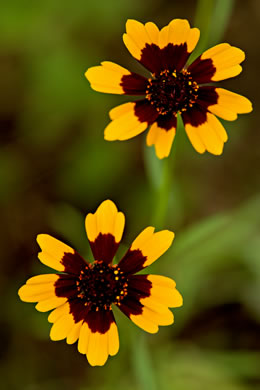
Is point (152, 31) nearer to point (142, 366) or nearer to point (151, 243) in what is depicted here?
point (151, 243)

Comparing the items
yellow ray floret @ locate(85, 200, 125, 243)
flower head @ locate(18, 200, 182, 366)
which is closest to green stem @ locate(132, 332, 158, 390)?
flower head @ locate(18, 200, 182, 366)

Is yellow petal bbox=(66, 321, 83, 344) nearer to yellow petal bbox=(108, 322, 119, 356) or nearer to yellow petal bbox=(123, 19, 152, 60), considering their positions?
yellow petal bbox=(108, 322, 119, 356)

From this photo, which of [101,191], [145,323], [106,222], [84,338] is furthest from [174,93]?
Result: [101,191]

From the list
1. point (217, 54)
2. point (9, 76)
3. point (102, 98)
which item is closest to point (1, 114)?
point (9, 76)

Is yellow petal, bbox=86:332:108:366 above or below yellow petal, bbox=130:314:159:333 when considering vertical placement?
below

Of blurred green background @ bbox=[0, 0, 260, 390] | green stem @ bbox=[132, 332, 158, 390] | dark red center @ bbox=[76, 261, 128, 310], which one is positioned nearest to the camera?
dark red center @ bbox=[76, 261, 128, 310]

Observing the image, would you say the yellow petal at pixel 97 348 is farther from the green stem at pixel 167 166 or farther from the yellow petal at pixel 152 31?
the yellow petal at pixel 152 31
